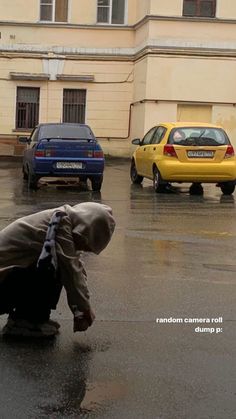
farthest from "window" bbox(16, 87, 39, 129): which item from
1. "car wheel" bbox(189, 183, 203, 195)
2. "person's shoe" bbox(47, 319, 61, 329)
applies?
"person's shoe" bbox(47, 319, 61, 329)

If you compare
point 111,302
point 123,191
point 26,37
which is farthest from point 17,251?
point 26,37

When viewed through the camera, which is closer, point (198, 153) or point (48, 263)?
point (48, 263)

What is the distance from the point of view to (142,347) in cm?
512

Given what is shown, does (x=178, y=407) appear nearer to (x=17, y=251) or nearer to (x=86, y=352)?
(x=86, y=352)

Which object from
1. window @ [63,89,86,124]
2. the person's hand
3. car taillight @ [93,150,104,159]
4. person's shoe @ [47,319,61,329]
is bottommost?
person's shoe @ [47,319,61,329]

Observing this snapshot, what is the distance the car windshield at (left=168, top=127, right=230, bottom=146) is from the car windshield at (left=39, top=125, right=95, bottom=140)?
2.03m

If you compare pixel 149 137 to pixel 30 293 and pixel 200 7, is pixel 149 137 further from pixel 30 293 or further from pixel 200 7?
pixel 30 293

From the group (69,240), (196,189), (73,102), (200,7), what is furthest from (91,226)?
(73,102)

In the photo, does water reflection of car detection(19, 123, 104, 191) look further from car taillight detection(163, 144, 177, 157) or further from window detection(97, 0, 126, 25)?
window detection(97, 0, 126, 25)

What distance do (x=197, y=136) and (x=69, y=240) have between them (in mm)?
10720

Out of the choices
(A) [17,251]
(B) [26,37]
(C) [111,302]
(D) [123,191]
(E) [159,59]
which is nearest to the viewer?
(A) [17,251]

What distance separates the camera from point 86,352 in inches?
197

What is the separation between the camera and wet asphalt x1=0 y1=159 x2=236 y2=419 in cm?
414

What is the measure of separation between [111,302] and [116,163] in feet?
66.8
